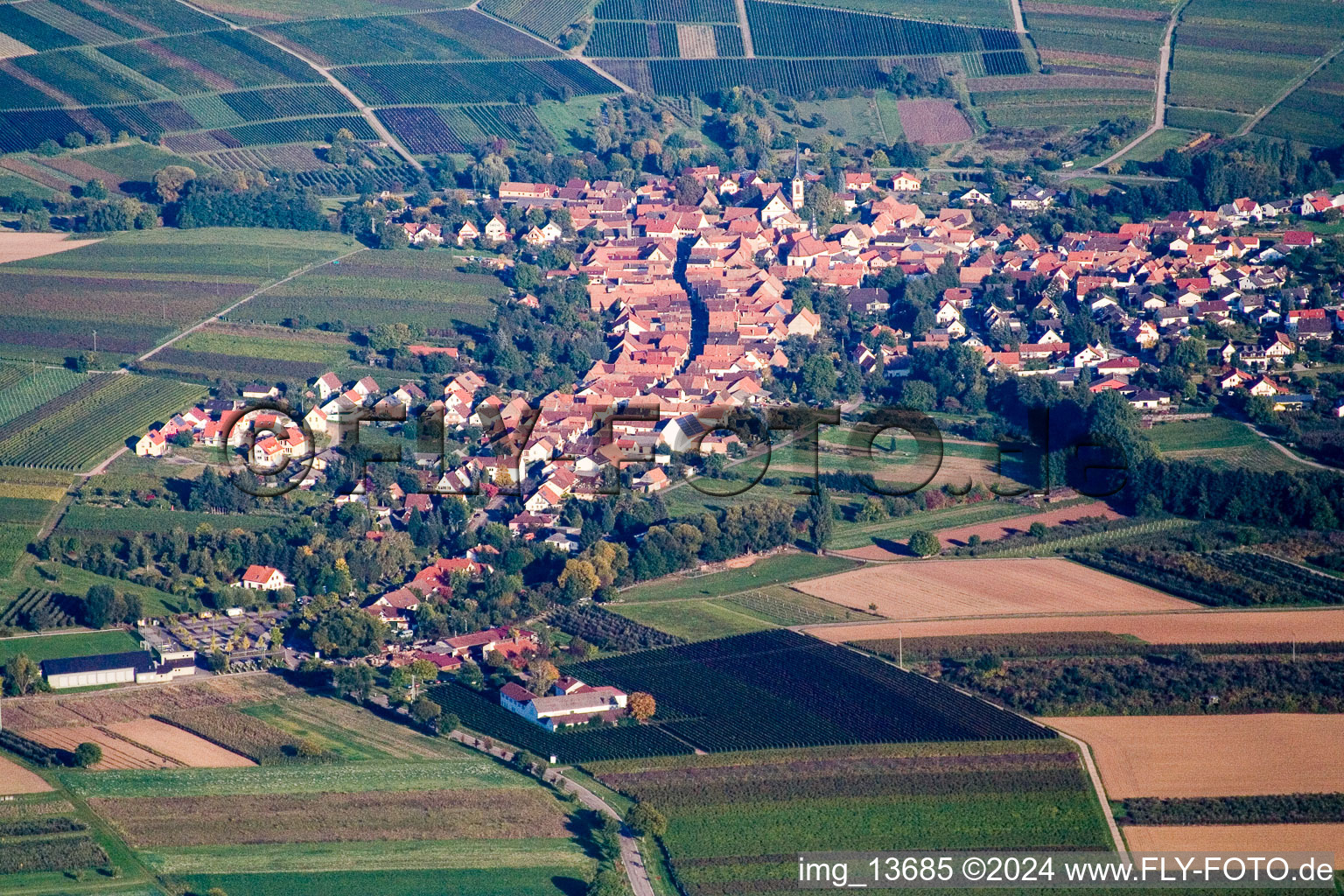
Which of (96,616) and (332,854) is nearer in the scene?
(332,854)

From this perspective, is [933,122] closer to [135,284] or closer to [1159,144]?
[1159,144]

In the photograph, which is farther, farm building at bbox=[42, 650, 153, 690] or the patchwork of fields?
farm building at bbox=[42, 650, 153, 690]

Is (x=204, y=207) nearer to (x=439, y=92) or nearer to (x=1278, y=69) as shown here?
(x=439, y=92)

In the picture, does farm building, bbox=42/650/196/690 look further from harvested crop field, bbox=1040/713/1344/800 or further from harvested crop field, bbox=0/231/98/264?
harvested crop field, bbox=0/231/98/264

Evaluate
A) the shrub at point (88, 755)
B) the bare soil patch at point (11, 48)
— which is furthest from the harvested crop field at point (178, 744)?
the bare soil patch at point (11, 48)

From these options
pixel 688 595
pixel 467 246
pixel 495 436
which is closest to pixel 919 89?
pixel 467 246

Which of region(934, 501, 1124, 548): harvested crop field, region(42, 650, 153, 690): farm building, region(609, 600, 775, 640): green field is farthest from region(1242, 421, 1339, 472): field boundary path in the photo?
region(42, 650, 153, 690): farm building

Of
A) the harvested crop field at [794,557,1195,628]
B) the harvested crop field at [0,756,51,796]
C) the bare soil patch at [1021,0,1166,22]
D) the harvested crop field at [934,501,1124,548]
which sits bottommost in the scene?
the harvested crop field at [0,756,51,796]
